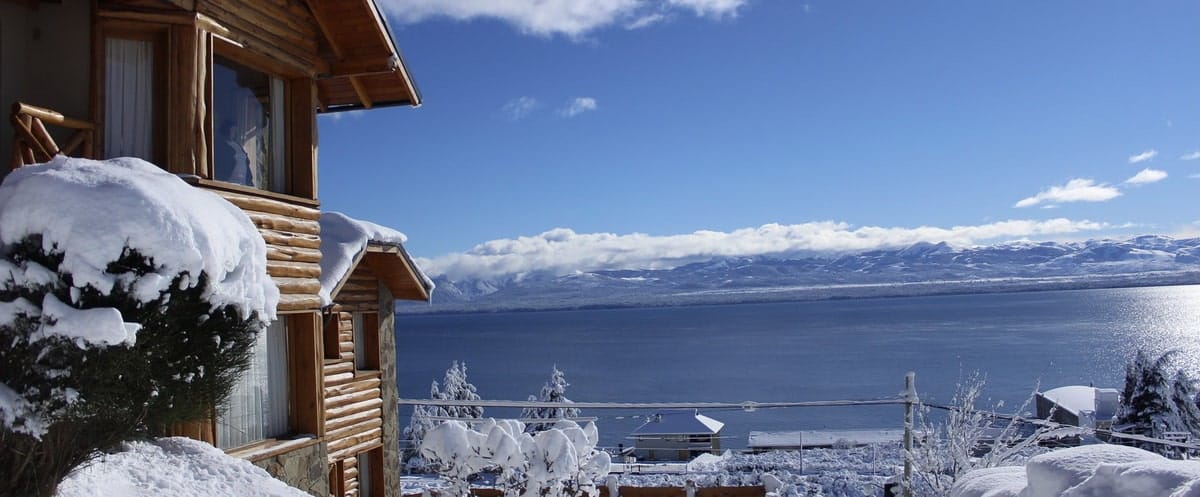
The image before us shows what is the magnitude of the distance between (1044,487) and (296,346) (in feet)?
20.1

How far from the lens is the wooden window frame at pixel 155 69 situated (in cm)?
621

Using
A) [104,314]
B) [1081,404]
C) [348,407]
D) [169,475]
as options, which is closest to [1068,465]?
[104,314]

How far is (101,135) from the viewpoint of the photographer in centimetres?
621

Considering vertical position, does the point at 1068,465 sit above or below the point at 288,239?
below

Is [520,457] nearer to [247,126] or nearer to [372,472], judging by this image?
[372,472]

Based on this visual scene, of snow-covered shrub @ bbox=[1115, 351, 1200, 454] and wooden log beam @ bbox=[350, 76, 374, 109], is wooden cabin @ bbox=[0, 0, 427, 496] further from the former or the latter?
snow-covered shrub @ bbox=[1115, 351, 1200, 454]

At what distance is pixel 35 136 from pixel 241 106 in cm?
181

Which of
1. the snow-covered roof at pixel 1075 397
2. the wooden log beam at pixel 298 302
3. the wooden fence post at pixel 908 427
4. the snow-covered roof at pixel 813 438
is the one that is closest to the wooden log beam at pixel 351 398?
the wooden log beam at pixel 298 302

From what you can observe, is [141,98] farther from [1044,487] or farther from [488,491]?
[488,491]

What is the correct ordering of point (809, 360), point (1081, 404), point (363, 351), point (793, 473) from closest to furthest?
point (363, 351)
point (793, 473)
point (1081, 404)
point (809, 360)

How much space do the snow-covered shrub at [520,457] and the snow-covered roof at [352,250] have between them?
2.17m

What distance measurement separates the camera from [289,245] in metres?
7.60

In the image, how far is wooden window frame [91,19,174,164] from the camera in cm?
621

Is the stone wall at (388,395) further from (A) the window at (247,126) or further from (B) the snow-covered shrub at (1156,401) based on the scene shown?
(B) the snow-covered shrub at (1156,401)
